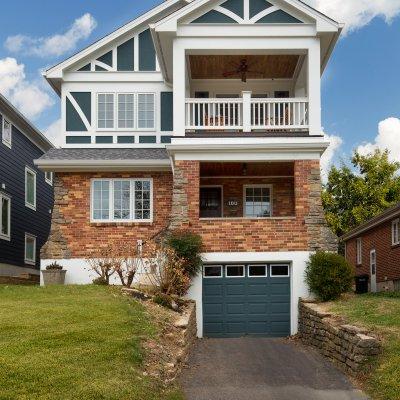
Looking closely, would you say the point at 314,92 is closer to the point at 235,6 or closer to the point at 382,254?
the point at 235,6

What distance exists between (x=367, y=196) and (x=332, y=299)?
23368 mm

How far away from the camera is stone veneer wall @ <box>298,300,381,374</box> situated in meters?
12.5

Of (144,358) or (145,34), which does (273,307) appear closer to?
(144,358)

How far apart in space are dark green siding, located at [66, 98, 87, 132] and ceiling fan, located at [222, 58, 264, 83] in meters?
5.17

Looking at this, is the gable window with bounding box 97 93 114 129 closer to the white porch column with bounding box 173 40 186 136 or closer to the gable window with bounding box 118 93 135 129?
the gable window with bounding box 118 93 135 129

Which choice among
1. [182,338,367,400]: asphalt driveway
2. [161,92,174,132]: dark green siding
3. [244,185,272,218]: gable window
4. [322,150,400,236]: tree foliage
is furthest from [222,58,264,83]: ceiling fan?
[322,150,400,236]: tree foliage

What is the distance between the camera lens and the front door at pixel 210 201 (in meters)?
22.2

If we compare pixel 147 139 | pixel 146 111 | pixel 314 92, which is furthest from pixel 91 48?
pixel 314 92

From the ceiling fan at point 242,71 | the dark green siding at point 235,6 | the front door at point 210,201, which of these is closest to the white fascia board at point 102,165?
the front door at point 210,201

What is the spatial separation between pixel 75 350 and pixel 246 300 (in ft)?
29.2

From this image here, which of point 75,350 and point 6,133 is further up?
point 6,133

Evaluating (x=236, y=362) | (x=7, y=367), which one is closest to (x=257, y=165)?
(x=236, y=362)

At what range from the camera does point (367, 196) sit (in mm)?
40188

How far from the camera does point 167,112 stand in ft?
76.5
